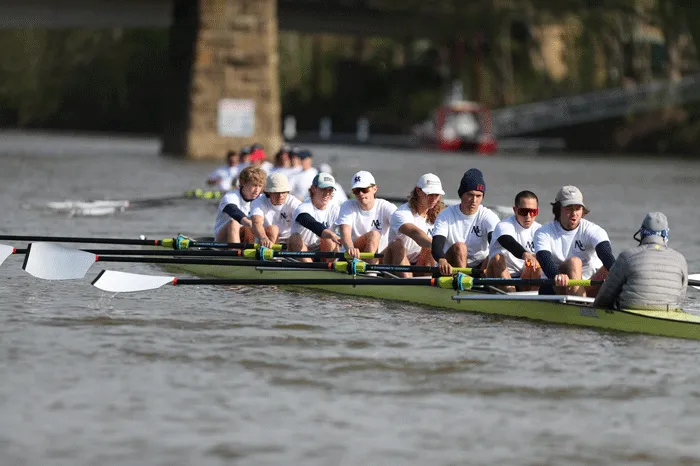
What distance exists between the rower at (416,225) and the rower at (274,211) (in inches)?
72.4

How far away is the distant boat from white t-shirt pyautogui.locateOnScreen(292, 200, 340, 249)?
5106 centimetres

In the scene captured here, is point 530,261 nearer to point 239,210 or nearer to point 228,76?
point 239,210

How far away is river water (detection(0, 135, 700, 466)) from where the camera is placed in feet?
30.7

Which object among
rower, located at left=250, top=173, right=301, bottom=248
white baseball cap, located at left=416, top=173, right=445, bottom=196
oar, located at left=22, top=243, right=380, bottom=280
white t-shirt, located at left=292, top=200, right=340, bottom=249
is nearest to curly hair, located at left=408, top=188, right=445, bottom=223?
white baseball cap, located at left=416, top=173, right=445, bottom=196

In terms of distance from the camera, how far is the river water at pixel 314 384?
9344 millimetres

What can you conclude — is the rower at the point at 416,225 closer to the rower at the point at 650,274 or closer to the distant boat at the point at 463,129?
the rower at the point at 650,274

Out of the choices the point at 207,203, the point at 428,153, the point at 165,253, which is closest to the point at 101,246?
the point at 165,253

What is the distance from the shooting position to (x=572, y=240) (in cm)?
1435

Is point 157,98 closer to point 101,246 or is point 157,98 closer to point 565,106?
point 565,106

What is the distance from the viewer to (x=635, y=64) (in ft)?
228

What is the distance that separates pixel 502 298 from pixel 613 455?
4.65 m

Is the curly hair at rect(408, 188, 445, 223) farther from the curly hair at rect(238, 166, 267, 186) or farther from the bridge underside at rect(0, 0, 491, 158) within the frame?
the bridge underside at rect(0, 0, 491, 158)

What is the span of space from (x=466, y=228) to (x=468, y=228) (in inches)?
0.9

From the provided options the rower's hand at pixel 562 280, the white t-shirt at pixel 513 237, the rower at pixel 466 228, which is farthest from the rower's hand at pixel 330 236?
the rower's hand at pixel 562 280
